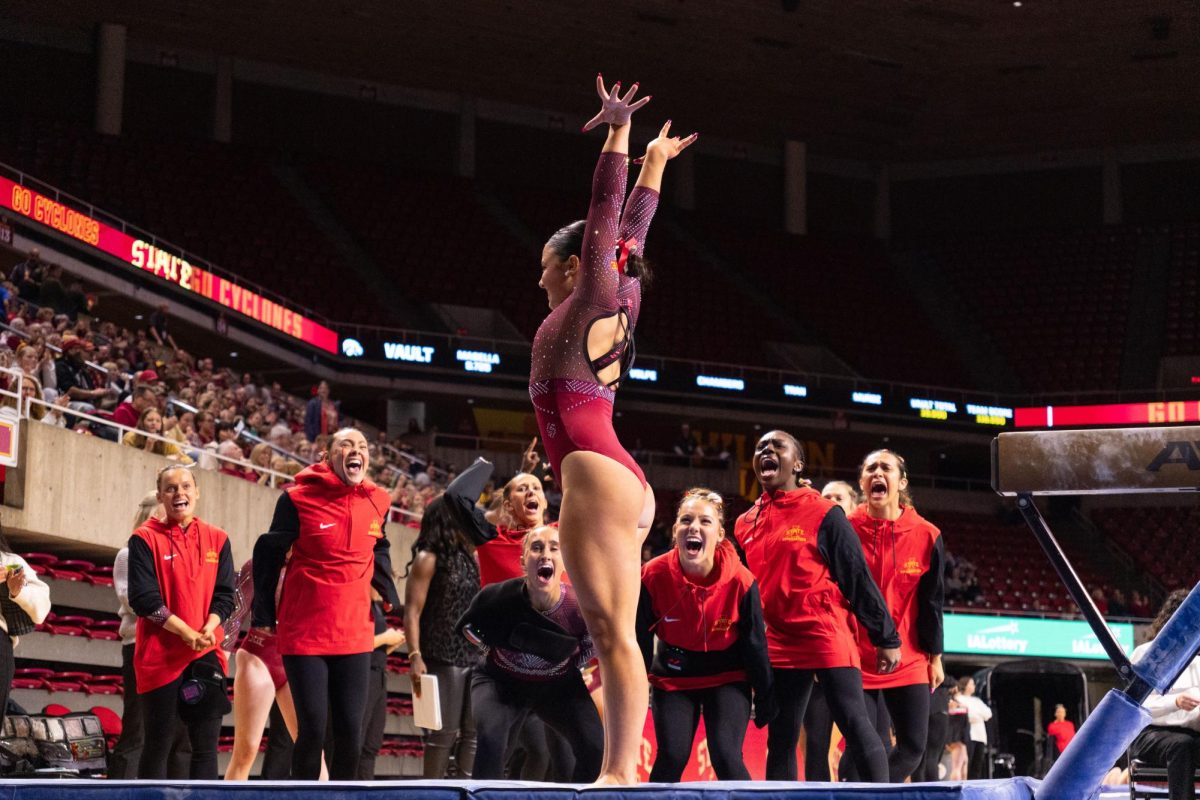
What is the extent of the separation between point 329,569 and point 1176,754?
10.5 feet

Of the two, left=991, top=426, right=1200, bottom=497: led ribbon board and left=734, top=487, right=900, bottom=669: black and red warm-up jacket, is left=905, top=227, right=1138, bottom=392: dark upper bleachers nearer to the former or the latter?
left=734, top=487, right=900, bottom=669: black and red warm-up jacket

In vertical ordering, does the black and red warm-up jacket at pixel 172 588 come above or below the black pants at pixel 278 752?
above

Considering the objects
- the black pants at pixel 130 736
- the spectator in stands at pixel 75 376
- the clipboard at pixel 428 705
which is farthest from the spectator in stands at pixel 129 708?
the spectator in stands at pixel 75 376

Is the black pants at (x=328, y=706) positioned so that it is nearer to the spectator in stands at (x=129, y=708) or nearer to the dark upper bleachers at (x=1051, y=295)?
the spectator in stands at (x=129, y=708)

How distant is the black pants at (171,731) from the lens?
5.68 m

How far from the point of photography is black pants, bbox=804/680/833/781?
585cm

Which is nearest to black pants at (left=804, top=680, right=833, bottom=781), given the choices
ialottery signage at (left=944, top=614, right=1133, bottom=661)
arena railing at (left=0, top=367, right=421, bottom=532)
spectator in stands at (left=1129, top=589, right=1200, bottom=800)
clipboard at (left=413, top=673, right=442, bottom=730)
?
spectator in stands at (left=1129, top=589, right=1200, bottom=800)

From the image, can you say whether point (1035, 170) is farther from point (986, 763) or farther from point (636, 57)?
point (986, 763)

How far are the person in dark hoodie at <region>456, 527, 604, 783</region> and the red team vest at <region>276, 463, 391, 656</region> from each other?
458 millimetres

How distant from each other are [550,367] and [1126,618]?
→ 64.8ft

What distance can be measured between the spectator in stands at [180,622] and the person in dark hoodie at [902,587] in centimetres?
276

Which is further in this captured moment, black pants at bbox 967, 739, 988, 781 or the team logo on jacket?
black pants at bbox 967, 739, 988, 781

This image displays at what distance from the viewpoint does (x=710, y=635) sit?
17.7 feet

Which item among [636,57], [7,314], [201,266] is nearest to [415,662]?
[7,314]
